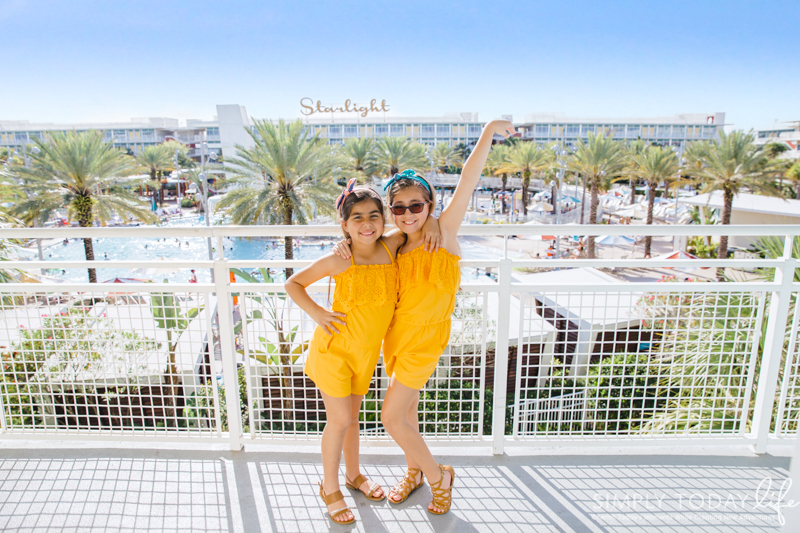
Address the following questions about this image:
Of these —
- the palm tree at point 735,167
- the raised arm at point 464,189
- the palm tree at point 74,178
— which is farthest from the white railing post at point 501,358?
the palm tree at point 735,167

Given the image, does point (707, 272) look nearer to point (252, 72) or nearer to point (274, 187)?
point (274, 187)

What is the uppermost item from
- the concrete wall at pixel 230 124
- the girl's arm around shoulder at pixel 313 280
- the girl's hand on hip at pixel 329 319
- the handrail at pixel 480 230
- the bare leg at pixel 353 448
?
the concrete wall at pixel 230 124

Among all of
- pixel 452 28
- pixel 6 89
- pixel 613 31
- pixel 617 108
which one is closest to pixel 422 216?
pixel 613 31

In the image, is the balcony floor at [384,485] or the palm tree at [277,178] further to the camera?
the palm tree at [277,178]

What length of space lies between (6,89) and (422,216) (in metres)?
40.2

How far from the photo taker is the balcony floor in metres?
1.92

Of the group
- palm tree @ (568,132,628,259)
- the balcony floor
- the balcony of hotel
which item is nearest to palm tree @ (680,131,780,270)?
palm tree @ (568,132,628,259)

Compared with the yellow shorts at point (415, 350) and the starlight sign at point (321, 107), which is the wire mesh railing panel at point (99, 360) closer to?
the yellow shorts at point (415, 350)

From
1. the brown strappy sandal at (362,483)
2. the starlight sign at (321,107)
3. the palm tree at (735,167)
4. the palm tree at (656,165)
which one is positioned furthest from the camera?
the starlight sign at (321,107)

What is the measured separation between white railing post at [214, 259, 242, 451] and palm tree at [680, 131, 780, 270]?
19850mm

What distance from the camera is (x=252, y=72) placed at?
1943 inches

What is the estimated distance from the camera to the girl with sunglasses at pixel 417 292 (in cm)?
172

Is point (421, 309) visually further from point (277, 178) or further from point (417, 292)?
point (277, 178)

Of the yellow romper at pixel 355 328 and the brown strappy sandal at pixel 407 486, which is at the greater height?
the yellow romper at pixel 355 328
